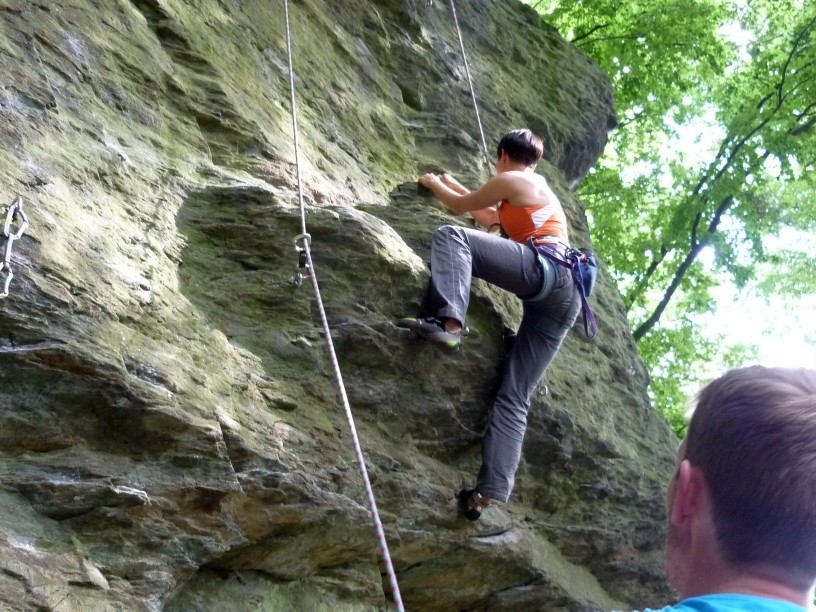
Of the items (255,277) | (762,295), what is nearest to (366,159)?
(255,277)

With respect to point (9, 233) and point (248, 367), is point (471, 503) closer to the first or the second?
point (248, 367)

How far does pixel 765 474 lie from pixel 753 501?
0.18ft

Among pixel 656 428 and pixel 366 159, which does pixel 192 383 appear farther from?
pixel 656 428

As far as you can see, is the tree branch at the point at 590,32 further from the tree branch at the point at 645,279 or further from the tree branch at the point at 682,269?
the tree branch at the point at 645,279

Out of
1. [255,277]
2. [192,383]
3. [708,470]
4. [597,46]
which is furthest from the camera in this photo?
[597,46]

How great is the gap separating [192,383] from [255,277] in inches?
43.2

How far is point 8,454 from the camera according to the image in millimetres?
3682

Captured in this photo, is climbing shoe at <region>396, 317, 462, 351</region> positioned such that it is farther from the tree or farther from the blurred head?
the tree

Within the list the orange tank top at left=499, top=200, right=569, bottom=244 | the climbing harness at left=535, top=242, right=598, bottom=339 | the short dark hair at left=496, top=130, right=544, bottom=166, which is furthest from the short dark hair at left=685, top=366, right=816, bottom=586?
the short dark hair at left=496, top=130, right=544, bottom=166

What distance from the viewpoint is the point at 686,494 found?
5.82ft

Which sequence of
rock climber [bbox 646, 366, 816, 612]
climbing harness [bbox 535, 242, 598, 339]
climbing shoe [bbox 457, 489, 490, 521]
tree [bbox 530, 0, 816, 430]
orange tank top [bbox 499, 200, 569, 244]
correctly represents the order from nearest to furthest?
rock climber [bbox 646, 366, 816, 612] < climbing shoe [bbox 457, 489, 490, 521] < climbing harness [bbox 535, 242, 598, 339] < orange tank top [bbox 499, 200, 569, 244] < tree [bbox 530, 0, 816, 430]

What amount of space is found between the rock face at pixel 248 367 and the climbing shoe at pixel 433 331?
112mm

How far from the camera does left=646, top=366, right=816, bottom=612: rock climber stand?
63.3 inches

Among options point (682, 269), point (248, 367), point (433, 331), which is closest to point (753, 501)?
point (248, 367)
